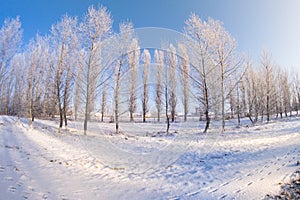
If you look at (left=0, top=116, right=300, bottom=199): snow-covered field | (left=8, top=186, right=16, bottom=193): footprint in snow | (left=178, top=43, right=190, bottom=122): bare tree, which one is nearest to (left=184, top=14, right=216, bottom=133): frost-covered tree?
(left=178, top=43, right=190, bottom=122): bare tree

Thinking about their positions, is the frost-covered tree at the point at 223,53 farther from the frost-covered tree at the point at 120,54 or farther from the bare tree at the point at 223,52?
the frost-covered tree at the point at 120,54

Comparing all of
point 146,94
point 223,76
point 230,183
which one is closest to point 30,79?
point 146,94

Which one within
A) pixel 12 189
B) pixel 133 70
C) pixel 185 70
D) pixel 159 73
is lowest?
pixel 12 189

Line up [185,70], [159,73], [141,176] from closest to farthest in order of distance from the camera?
[141,176] → [159,73] → [185,70]

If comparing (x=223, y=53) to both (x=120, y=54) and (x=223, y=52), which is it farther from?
(x=120, y=54)

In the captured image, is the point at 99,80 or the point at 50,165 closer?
the point at 50,165

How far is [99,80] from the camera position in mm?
11203

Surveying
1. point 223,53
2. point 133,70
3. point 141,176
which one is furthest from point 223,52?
point 141,176

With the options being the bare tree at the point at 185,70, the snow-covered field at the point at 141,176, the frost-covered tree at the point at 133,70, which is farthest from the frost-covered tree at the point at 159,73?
the snow-covered field at the point at 141,176

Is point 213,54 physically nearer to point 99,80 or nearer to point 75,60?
point 99,80

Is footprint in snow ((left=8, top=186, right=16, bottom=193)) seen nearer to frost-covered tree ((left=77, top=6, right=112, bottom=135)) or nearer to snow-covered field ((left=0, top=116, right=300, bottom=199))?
snow-covered field ((left=0, top=116, right=300, bottom=199))

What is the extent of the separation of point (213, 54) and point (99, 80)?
793 centimetres

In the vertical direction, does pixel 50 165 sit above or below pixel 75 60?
below

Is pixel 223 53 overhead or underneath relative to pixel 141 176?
overhead
